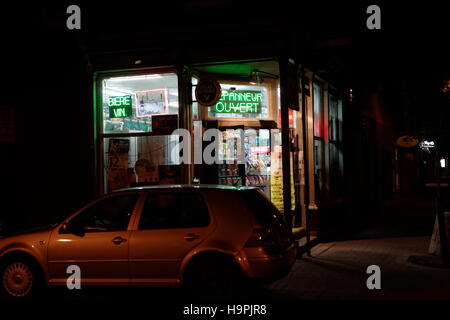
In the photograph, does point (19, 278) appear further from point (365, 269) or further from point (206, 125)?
point (206, 125)

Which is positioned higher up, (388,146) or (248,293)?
(388,146)

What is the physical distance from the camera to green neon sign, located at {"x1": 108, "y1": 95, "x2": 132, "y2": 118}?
523 inches

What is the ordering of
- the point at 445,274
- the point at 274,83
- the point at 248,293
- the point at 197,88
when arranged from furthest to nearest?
the point at 274,83 < the point at 197,88 < the point at 445,274 < the point at 248,293

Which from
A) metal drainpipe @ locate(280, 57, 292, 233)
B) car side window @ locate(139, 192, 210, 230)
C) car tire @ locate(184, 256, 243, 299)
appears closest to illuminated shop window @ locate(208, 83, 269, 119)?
metal drainpipe @ locate(280, 57, 292, 233)

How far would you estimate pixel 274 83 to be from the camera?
47.5ft

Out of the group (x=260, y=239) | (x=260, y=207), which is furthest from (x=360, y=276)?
(x=260, y=239)

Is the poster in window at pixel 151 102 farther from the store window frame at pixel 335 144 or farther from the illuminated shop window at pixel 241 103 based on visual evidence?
the store window frame at pixel 335 144

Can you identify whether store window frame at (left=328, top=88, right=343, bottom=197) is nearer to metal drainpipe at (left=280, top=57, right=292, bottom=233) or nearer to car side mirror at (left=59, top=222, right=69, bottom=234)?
metal drainpipe at (left=280, top=57, right=292, bottom=233)
